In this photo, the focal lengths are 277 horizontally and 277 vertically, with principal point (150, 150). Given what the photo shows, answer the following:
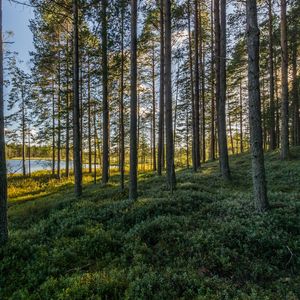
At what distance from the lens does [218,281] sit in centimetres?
483

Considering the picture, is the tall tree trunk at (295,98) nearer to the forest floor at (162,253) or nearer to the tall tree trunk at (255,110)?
the tall tree trunk at (255,110)

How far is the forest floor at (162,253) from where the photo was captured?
473 cm

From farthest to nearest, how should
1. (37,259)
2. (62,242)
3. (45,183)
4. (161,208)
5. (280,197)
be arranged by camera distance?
(45,183)
(280,197)
(161,208)
(62,242)
(37,259)

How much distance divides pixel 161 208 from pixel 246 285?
157 inches

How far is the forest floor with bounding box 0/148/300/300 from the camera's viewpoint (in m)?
4.73

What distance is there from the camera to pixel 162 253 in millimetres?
6062

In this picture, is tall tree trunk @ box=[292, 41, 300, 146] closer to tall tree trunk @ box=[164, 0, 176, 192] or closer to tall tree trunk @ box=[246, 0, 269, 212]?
tall tree trunk @ box=[164, 0, 176, 192]

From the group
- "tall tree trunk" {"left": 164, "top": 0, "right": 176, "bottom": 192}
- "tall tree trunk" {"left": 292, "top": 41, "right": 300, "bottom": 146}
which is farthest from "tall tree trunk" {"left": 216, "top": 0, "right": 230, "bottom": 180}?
"tall tree trunk" {"left": 292, "top": 41, "right": 300, "bottom": 146}

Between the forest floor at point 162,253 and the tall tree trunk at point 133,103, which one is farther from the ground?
the tall tree trunk at point 133,103

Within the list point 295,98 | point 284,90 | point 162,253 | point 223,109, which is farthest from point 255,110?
point 295,98

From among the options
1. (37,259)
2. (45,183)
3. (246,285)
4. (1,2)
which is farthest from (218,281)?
(45,183)

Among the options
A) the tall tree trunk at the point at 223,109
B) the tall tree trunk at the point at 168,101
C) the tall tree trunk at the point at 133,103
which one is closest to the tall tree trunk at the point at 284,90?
the tall tree trunk at the point at 223,109

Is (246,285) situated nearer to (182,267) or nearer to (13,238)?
(182,267)

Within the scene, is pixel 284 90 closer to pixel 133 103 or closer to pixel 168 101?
pixel 168 101
